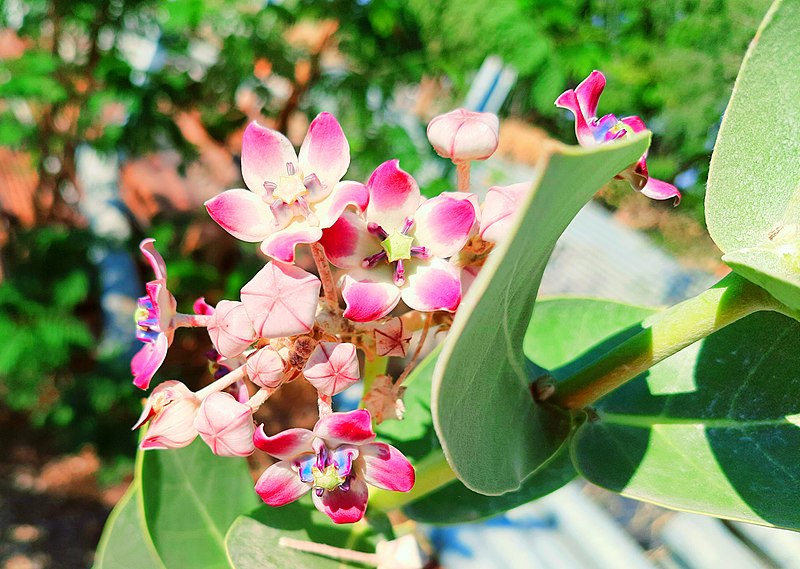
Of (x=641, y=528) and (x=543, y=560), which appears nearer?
(x=543, y=560)

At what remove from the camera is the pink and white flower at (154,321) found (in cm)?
37

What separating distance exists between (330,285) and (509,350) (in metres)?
0.10

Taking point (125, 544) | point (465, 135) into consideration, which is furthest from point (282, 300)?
point (125, 544)

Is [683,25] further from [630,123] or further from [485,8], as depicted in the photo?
[630,123]

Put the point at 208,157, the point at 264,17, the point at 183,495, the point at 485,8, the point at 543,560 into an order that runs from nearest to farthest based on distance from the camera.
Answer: the point at 183,495, the point at 543,560, the point at 264,17, the point at 485,8, the point at 208,157

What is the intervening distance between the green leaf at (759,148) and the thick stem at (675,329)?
0.02 m

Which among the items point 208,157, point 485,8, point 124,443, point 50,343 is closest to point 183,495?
point 50,343

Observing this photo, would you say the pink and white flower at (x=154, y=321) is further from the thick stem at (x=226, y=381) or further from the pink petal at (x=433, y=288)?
the pink petal at (x=433, y=288)

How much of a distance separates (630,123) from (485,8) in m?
1.72

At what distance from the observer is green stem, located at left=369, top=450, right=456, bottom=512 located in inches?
18.0

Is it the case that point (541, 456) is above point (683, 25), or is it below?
above

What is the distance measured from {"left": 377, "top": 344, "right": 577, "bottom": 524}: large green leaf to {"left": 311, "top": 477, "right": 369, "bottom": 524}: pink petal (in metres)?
0.13

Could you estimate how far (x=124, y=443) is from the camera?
69.8 inches

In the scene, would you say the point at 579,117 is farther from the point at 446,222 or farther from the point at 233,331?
the point at 233,331
